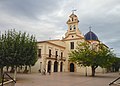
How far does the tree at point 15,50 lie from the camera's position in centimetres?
2247

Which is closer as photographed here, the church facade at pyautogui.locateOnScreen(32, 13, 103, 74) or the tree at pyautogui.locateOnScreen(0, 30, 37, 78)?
the tree at pyautogui.locateOnScreen(0, 30, 37, 78)

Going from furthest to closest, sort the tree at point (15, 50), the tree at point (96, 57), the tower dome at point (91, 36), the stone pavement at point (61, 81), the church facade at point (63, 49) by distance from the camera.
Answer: the tower dome at point (91, 36) < the church facade at point (63, 49) < the tree at point (96, 57) < the tree at point (15, 50) < the stone pavement at point (61, 81)

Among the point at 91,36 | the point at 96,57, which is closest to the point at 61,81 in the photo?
the point at 96,57

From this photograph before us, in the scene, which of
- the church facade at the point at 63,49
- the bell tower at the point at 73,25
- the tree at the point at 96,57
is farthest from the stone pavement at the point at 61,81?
the bell tower at the point at 73,25

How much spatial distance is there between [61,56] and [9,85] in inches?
1628

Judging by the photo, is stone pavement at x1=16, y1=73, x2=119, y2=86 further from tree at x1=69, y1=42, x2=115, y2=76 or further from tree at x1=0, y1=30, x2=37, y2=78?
tree at x1=69, y1=42, x2=115, y2=76

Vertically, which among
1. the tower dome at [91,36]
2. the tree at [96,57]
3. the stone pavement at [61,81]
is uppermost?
the tower dome at [91,36]

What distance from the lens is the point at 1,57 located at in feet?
74.1

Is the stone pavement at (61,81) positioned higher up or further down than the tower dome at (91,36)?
further down

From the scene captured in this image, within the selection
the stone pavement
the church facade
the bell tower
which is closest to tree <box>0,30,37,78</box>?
the stone pavement

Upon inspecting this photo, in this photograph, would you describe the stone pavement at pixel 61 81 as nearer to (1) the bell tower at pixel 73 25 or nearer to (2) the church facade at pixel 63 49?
(2) the church facade at pixel 63 49

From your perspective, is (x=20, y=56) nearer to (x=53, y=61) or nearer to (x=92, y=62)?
(x=92, y=62)

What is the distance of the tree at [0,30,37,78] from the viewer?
22469mm

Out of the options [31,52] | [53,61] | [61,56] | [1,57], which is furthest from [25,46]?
[61,56]
